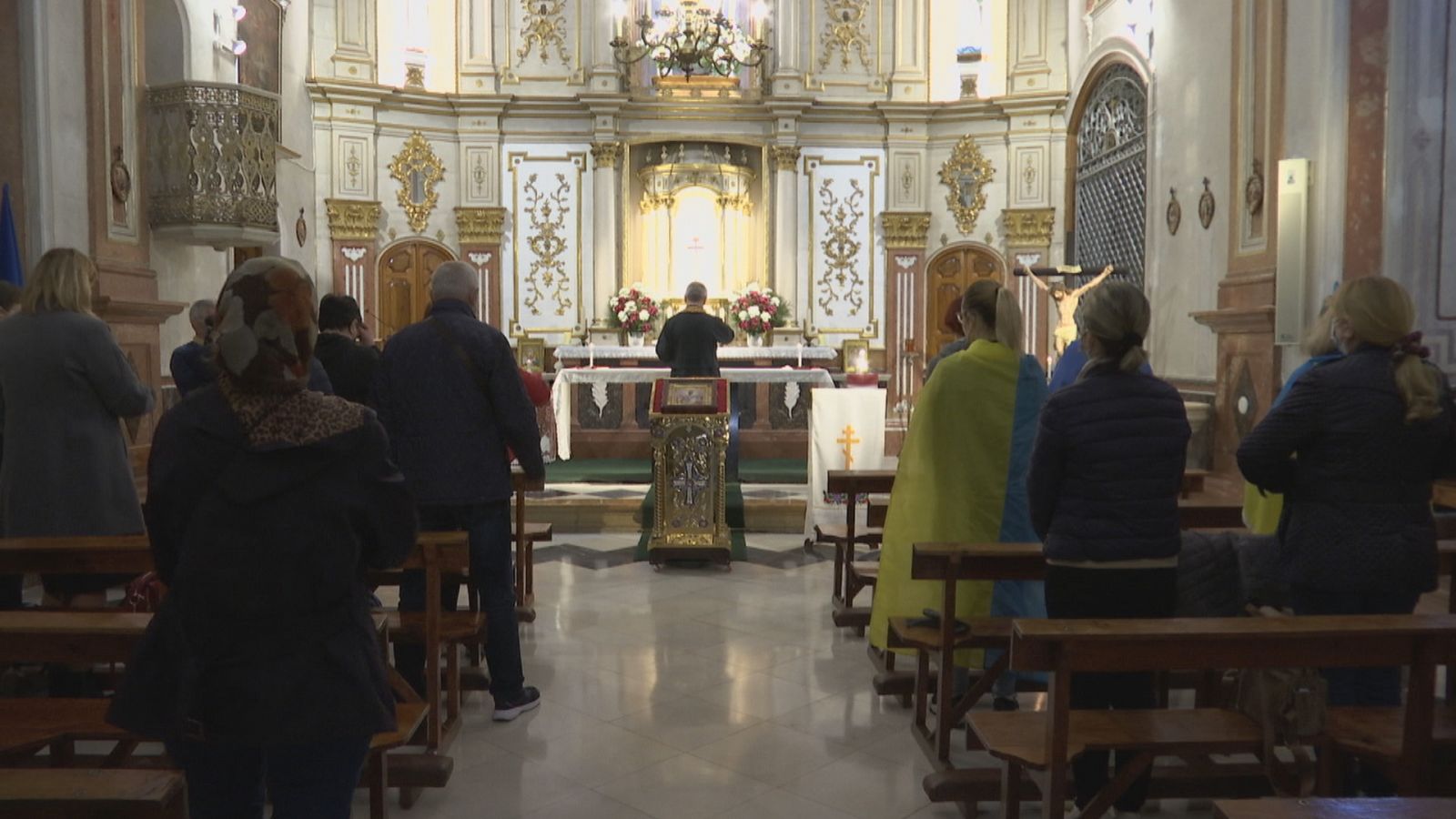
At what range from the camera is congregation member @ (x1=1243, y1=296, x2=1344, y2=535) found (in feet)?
11.9

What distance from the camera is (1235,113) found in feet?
30.3

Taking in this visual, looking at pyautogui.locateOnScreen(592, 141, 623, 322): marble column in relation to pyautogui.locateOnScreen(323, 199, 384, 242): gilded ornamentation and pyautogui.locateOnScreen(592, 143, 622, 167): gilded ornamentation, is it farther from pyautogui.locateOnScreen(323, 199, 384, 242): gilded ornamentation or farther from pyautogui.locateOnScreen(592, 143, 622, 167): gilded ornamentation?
pyautogui.locateOnScreen(323, 199, 384, 242): gilded ornamentation

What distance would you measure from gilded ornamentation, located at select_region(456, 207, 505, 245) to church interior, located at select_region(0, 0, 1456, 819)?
0.04m

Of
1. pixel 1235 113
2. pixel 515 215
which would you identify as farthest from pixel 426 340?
pixel 515 215

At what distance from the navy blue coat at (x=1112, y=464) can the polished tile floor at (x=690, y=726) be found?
106 centimetres

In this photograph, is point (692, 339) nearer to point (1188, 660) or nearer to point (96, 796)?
point (1188, 660)

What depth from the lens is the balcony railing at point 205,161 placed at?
8.72 m

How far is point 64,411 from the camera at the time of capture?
4.37 meters

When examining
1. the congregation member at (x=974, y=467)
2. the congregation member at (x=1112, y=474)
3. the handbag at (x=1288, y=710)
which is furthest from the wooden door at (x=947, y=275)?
the handbag at (x=1288, y=710)

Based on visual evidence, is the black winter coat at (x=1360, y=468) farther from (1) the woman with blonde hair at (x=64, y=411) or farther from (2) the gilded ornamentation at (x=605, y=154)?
(2) the gilded ornamentation at (x=605, y=154)

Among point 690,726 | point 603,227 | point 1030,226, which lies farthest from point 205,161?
point 1030,226

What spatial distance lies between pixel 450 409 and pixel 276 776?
2200mm

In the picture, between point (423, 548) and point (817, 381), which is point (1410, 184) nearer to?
point (817, 381)

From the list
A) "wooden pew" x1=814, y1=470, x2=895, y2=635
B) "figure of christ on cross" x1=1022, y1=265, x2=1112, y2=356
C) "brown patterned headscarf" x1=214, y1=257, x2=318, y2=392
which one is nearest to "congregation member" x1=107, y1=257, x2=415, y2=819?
"brown patterned headscarf" x1=214, y1=257, x2=318, y2=392
